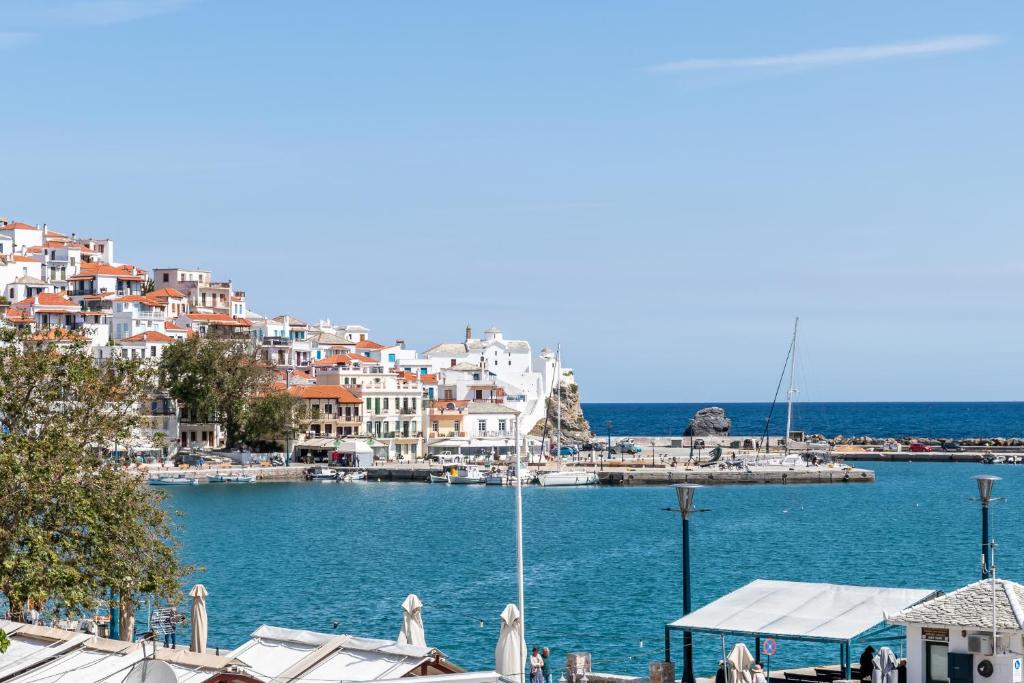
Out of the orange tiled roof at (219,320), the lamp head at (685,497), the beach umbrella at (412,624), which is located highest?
the orange tiled roof at (219,320)

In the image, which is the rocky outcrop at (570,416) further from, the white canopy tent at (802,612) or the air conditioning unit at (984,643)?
the air conditioning unit at (984,643)

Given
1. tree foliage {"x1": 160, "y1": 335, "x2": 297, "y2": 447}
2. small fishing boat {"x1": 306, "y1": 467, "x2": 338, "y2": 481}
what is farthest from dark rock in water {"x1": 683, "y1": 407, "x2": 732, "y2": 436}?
small fishing boat {"x1": 306, "y1": 467, "x2": 338, "y2": 481}

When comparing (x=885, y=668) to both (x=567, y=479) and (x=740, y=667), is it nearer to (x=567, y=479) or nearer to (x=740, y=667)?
(x=740, y=667)

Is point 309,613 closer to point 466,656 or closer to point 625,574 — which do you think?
point 466,656

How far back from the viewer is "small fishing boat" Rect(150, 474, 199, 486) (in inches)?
3895

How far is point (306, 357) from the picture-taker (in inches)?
5389

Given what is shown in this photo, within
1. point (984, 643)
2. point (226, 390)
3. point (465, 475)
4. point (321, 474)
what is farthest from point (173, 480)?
point (984, 643)

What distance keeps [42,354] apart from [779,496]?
68.7m

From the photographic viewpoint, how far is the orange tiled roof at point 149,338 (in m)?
121

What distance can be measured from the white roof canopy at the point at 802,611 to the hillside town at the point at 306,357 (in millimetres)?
76970

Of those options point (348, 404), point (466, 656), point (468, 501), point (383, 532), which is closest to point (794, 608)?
point (466, 656)

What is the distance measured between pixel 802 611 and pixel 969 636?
3733 mm

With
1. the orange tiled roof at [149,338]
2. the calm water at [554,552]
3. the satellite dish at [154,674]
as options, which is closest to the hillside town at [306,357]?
the orange tiled roof at [149,338]

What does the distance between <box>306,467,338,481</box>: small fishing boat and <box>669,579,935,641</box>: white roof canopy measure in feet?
272
